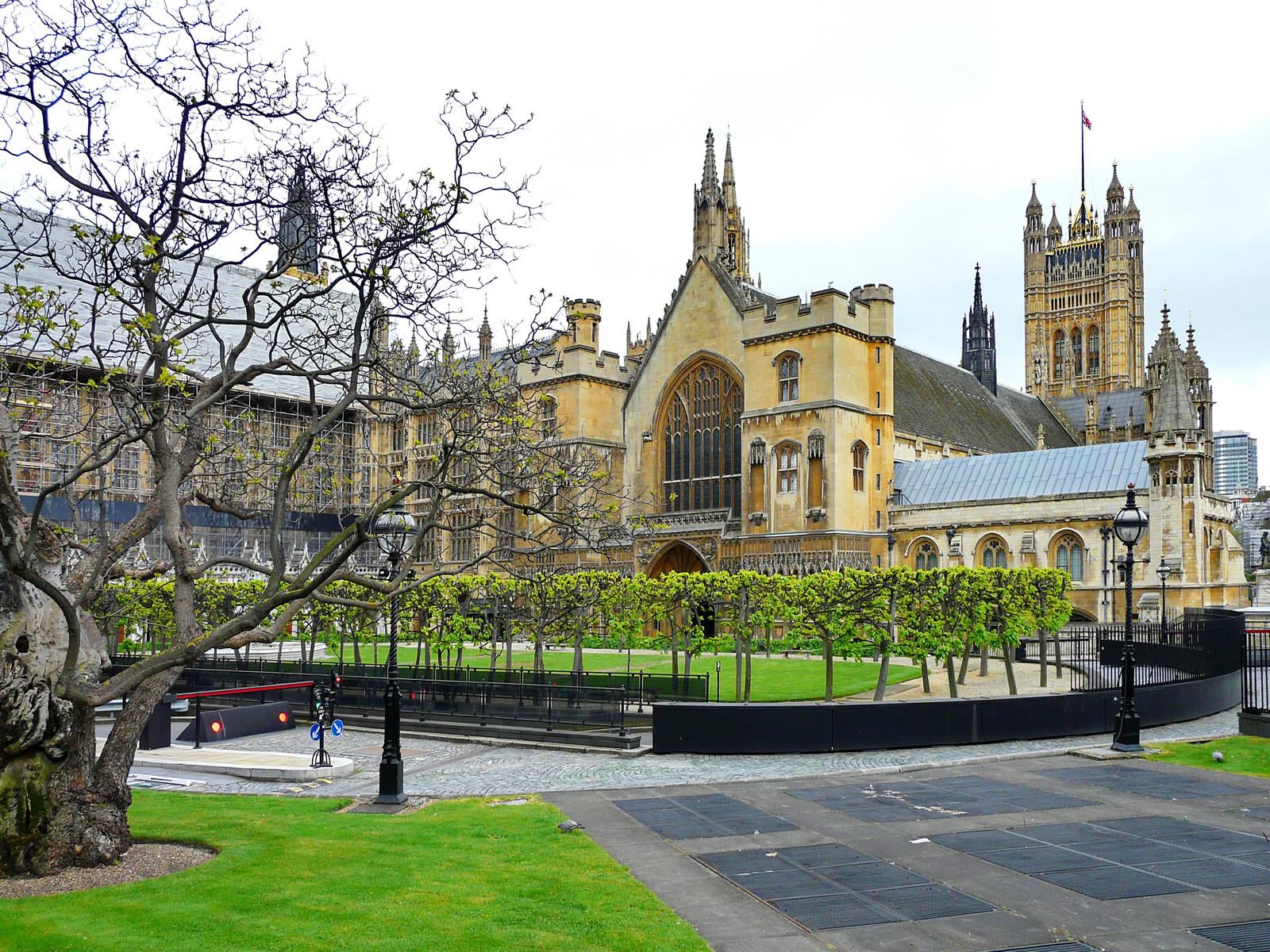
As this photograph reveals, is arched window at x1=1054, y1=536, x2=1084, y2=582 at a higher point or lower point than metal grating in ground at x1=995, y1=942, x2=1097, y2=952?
higher

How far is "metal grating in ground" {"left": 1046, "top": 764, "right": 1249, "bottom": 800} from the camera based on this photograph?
618 inches

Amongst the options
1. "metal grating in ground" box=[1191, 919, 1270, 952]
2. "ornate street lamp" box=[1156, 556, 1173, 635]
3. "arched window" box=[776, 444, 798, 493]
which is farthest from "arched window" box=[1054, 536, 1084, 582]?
"metal grating in ground" box=[1191, 919, 1270, 952]

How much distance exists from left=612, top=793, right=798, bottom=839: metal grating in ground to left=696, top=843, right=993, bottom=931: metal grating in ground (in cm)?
109

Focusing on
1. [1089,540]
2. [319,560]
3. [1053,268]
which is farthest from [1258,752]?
[1053,268]

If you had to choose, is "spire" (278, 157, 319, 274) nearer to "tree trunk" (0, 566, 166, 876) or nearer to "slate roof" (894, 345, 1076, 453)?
"tree trunk" (0, 566, 166, 876)

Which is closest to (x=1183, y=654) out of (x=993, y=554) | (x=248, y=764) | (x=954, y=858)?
(x=954, y=858)

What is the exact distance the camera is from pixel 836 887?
434 inches

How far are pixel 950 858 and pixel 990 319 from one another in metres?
86.6

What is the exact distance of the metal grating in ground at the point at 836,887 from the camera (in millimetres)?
10102

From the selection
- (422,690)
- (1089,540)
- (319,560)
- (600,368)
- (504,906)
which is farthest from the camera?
(600,368)

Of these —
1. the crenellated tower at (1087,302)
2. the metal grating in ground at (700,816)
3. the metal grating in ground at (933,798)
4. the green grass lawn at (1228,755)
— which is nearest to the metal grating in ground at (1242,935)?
the metal grating in ground at (933,798)

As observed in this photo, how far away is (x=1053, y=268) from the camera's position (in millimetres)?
116125

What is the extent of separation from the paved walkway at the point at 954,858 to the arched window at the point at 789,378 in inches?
1410

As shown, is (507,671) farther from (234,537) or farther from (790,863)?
(234,537)
